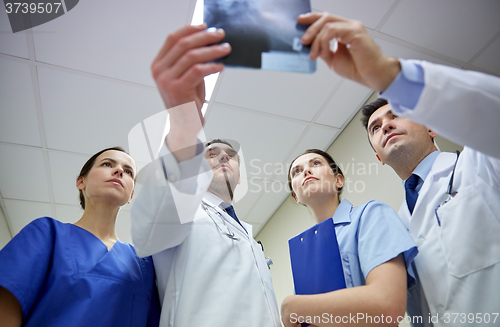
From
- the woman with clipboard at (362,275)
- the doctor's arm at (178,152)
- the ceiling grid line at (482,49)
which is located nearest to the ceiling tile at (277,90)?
the ceiling grid line at (482,49)

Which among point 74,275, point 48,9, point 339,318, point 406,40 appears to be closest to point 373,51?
point 339,318

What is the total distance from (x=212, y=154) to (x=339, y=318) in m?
1.09

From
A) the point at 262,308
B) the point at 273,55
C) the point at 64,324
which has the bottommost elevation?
the point at 64,324

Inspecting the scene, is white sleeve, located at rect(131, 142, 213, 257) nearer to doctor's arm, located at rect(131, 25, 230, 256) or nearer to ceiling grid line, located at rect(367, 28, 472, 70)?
doctor's arm, located at rect(131, 25, 230, 256)

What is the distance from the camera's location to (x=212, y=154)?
1785mm

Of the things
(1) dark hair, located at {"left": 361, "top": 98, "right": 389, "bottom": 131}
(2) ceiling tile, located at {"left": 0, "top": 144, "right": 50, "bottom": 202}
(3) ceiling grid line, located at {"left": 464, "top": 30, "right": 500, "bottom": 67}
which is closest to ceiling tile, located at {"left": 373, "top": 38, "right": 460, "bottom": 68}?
(3) ceiling grid line, located at {"left": 464, "top": 30, "right": 500, "bottom": 67}

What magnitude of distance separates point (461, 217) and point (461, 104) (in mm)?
539

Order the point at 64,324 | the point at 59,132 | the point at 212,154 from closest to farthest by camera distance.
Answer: the point at 64,324 → the point at 212,154 → the point at 59,132

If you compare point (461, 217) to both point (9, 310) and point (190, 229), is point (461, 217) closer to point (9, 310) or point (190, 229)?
point (190, 229)

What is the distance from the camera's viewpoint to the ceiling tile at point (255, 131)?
101 inches

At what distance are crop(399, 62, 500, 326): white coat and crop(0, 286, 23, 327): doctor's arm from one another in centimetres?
122

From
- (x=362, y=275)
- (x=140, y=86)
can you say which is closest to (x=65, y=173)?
(x=140, y=86)

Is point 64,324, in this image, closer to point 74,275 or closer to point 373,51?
point 74,275

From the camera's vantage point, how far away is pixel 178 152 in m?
0.86
